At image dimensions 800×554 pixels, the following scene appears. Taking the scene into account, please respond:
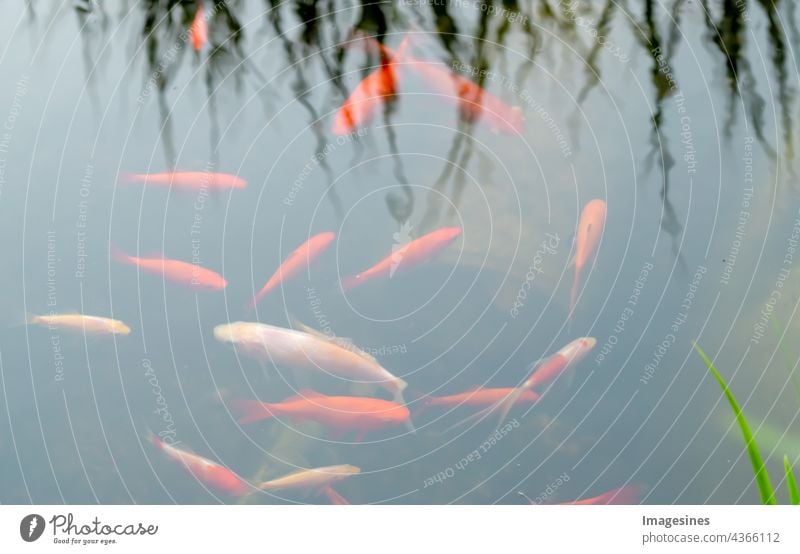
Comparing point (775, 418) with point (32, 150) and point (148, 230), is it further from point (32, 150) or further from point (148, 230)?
point (32, 150)

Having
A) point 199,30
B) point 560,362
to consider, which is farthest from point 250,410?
point 199,30

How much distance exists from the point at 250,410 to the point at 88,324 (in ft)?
0.75

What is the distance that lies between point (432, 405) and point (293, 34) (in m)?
0.52

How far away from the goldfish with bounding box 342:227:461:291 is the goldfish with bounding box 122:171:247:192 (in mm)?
207

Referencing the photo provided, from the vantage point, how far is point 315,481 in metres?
1.14

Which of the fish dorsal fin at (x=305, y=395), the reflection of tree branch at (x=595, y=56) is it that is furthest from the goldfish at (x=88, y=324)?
the reflection of tree branch at (x=595, y=56)

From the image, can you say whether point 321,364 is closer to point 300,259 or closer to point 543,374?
point 300,259

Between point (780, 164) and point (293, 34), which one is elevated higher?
point (293, 34)

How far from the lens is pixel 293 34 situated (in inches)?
47.5

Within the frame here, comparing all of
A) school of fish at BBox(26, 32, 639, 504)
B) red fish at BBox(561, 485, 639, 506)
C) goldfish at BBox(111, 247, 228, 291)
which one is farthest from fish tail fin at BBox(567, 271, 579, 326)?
goldfish at BBox(111, 247, 228, 291)

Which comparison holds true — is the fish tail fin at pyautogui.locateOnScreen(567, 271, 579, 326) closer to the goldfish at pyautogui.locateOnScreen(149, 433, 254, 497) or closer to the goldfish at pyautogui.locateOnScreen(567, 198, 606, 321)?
the goldfish at pyautogui.locateOnScreen(567, 198, 606, 321)

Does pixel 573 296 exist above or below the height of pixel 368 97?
below
